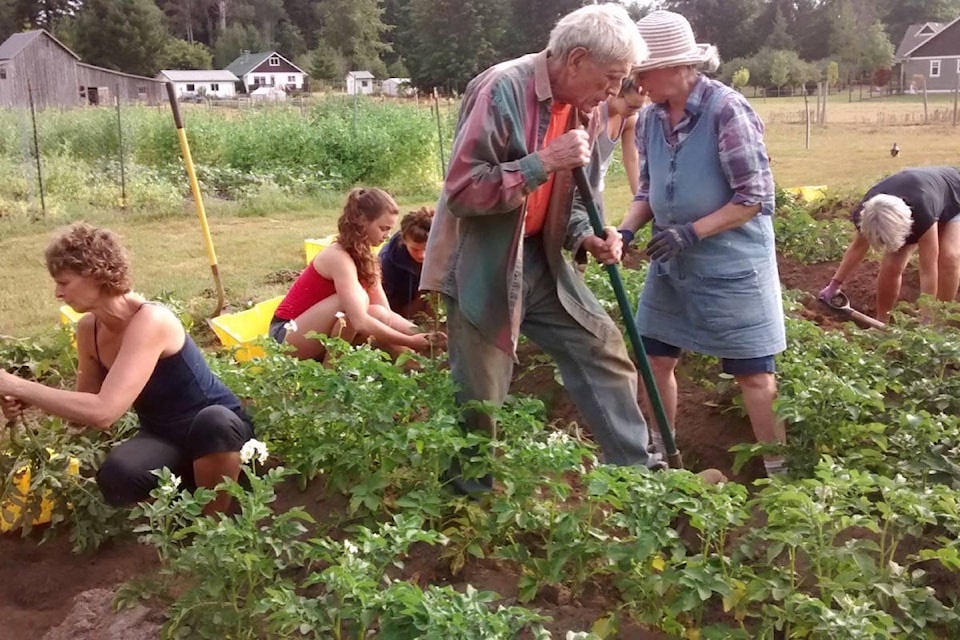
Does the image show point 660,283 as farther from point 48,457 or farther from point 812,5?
point 812,5

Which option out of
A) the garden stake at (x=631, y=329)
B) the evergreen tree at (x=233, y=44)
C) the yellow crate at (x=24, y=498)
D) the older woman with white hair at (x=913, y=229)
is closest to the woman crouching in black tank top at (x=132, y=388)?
the yellow crate at (x=24, y=498)

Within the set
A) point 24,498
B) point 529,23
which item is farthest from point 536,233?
point 529,23

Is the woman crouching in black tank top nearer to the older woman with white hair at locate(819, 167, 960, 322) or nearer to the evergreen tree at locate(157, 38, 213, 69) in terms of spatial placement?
the older woman with white hair at locate(819, 167, 960, 322)

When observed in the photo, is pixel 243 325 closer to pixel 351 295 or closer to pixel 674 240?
pixel 351 295

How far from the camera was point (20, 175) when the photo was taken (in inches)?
487

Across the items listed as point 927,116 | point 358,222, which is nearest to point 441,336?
point 358,222

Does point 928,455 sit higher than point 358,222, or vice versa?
point 358,222

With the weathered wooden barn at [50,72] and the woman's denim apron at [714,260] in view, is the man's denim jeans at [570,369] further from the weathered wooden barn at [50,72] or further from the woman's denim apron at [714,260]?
the weathered wooden barn at [50,72]

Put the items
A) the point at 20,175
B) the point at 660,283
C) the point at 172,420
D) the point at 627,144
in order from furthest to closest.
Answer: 1. the point at 20,175
2. the point at 627,144
3. the point at 660,283
4. the point at 172,420

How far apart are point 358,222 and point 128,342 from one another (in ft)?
5.33

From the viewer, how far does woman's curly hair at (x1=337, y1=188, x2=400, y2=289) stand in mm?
A: 4512

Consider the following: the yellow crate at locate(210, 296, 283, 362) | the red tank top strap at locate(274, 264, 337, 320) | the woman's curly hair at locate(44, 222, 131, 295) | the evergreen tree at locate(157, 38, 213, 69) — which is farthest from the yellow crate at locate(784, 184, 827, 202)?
the evergreen tree at locate(157, 38, 213, 69)

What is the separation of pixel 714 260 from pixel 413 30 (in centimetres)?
5332

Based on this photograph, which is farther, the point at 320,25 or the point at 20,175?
the point at 320,25
